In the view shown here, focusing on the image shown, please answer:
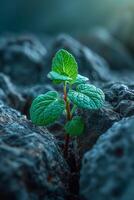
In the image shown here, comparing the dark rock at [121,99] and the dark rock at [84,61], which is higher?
the dark rock at [84,61]

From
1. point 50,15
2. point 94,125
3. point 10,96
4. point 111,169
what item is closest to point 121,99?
point 94,125

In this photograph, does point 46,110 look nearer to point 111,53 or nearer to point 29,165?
point 29,165

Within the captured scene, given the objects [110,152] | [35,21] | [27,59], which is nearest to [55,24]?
[35,21]

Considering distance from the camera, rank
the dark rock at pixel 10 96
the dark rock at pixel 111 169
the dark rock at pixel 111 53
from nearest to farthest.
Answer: the dark rock at pixel 111 169
the dark rock at pixel 10 96
the dark rock at pixel 111 53

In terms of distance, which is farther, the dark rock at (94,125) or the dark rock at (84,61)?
the dark rock at (84,61)

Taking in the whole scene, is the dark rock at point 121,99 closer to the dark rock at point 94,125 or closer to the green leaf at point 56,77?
the dark rock at point 94,125

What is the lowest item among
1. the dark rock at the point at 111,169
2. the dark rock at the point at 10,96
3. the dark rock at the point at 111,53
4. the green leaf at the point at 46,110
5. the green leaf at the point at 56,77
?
the dark rock at the point at 111,169

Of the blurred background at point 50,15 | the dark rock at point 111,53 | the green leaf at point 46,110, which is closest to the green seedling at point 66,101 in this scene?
the green leaf at point 46,110
